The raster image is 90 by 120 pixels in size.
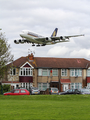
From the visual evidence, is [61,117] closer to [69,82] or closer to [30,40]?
[30,40]

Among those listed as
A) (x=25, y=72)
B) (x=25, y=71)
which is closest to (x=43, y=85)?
(x=25, y=72)

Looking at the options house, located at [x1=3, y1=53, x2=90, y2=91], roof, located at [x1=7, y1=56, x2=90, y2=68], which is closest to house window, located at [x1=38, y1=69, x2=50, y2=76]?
house, located at [x1=3, y1=53, x2=90, y2=91]

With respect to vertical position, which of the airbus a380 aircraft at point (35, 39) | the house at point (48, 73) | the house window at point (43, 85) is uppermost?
the airbus a380 aircraft at point (35, 39)

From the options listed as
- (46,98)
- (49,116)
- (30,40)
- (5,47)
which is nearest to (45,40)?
(30,40)

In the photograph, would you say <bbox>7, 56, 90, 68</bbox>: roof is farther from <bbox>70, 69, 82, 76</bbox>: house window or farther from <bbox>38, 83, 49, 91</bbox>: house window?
<bbox>38, 83, 49, 91</bbox>: house window

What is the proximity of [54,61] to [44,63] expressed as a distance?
133 inches

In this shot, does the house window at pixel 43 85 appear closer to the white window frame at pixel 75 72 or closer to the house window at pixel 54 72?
the house window at pixel 54 72

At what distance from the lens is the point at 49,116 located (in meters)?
16.3

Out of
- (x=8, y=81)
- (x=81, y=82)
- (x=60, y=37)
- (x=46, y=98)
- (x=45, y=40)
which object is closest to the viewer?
(x=46, y=98)

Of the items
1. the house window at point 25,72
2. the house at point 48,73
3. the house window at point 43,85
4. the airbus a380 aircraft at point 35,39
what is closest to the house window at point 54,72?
the house at point 48,73

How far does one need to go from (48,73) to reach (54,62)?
4.02 metres

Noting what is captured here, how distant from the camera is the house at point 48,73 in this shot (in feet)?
217

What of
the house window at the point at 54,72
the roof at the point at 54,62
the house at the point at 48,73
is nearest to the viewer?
the house at the point at 48,73

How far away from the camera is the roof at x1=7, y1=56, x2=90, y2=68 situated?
6788 centimetres
